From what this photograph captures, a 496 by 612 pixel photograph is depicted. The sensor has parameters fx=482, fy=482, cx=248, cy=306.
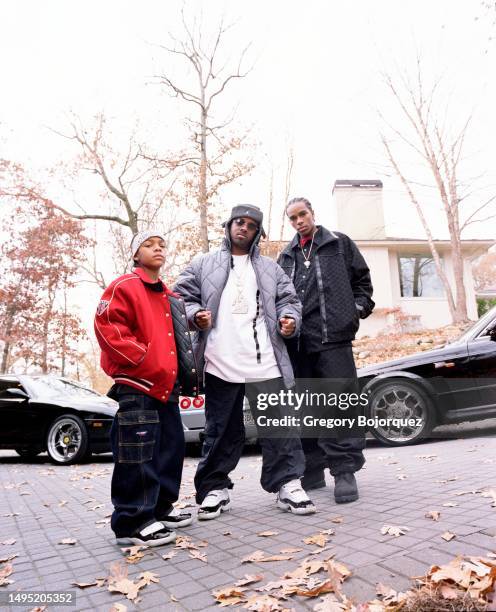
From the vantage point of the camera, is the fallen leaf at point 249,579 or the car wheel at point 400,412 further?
the car wheel at point 400,412

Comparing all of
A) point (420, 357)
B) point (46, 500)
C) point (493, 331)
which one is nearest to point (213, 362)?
point (46, 500)

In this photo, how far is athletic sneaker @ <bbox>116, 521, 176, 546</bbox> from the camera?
272 centimetres

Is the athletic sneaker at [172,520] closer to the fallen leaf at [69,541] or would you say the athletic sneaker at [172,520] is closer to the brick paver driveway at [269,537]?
the brick paver driveway at [269,537]

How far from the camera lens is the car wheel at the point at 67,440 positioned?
22.8 feet

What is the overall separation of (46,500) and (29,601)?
2594 mm

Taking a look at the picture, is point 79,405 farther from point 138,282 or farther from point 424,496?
point 424,496

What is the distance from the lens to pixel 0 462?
810 cm

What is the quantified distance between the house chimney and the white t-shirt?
18884 mm

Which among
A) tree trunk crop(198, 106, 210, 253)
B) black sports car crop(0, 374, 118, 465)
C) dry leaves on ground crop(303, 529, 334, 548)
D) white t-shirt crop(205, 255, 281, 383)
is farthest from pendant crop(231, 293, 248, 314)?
tree trunk crop(198, 106, 210, 253)

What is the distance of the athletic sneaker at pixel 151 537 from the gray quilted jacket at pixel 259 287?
105 centimetres

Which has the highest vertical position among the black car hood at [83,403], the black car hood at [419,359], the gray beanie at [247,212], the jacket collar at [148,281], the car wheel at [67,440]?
the gray beanie at [247,212]

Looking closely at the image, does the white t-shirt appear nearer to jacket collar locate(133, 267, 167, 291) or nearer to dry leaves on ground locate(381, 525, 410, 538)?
jacket collar locate(133, 267, 167, 291)

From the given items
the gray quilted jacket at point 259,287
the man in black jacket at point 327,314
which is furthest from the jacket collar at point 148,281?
the man in black jacket at point 327,314

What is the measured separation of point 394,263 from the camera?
69.4 feet
